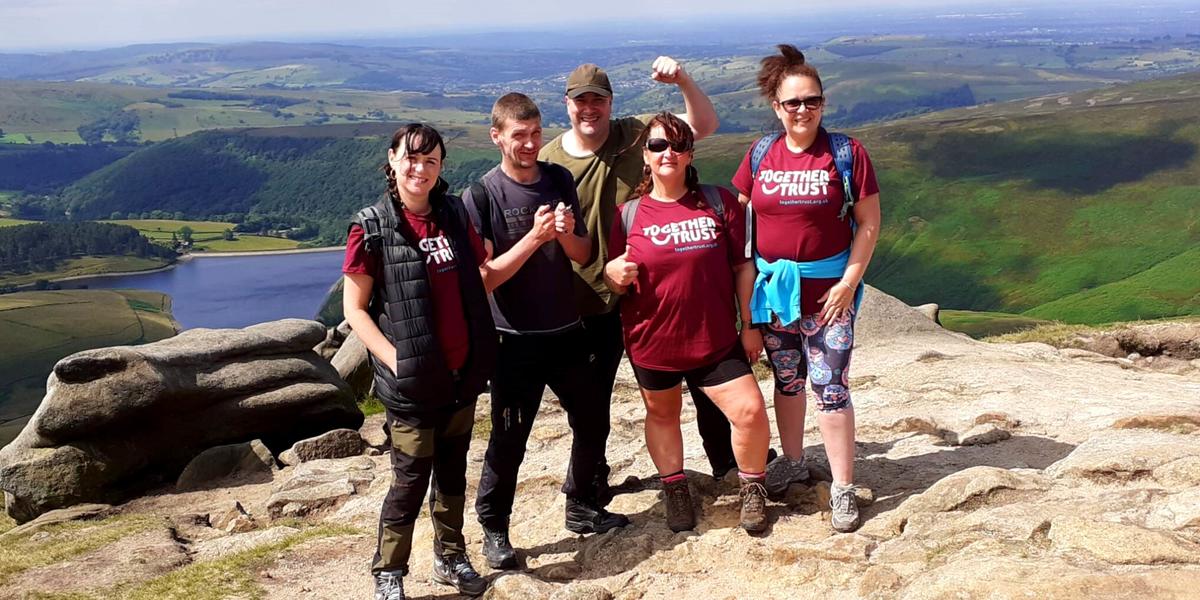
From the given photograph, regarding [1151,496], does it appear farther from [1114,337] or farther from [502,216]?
[1114,337]

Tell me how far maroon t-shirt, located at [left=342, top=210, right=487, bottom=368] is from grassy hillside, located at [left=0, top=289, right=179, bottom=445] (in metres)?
119

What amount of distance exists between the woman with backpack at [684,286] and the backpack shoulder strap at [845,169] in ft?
3.36

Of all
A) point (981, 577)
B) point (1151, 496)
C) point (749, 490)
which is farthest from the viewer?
point (749, 490)

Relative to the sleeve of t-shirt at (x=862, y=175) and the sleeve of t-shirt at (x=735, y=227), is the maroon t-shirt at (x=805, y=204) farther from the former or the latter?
the sleeve of t-shirt at (x=735, y=227)

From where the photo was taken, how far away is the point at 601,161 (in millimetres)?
10062

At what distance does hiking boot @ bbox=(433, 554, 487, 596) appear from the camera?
9.67 meters

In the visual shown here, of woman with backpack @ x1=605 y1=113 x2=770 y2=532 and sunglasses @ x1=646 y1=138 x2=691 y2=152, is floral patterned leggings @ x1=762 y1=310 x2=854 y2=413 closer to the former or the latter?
woman with backpack @ x1=605 y1=113 x2=770 y2=532

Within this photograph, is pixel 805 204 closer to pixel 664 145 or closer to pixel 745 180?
pixel 745 180

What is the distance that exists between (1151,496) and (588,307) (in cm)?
586

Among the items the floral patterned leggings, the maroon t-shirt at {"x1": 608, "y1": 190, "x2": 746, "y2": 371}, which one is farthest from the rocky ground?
the maroon t-shirt at {"x1": 608, "y1": 190, "x2": 746, "y2": 371}

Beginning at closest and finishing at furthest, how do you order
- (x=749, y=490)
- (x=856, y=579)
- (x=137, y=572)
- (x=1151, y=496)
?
1. (x=856, y=579)
2. (x=1151, y=496)
3. (x=749, y=490)
4. (x=137, y=572)

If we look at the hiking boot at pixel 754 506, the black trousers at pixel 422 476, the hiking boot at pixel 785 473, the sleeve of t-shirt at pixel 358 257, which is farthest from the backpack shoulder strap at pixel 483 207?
the hiking boot at pixel 785 473

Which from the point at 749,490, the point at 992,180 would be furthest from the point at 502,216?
the point at 992,180

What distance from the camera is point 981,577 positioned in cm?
742
